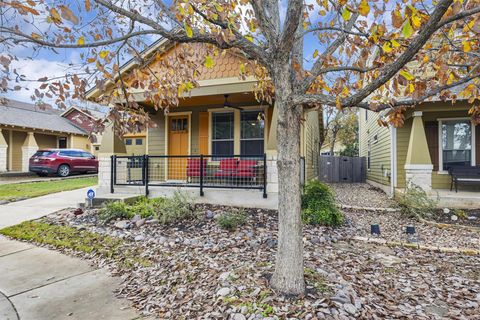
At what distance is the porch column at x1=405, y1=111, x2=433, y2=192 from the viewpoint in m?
8.23

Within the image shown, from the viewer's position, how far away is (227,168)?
7.77 m

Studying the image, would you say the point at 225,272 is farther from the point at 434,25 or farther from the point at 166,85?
the point at 434,25

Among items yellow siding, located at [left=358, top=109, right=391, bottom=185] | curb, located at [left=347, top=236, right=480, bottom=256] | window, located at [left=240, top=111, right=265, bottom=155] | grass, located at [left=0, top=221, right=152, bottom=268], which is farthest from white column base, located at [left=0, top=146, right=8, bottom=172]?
yellow siding, located at [left=358, top=109, right=391, bottom=185]

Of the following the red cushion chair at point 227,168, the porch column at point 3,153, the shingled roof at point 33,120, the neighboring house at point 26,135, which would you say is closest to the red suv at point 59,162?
the neighboring house at point 26,135

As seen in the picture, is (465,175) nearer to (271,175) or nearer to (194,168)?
(271,175)

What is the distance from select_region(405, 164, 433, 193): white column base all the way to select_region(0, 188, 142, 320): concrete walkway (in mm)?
8056

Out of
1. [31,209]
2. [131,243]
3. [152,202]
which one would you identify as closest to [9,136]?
[31,209]

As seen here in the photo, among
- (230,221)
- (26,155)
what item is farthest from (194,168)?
(26,155)

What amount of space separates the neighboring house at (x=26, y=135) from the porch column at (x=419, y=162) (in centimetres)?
1669

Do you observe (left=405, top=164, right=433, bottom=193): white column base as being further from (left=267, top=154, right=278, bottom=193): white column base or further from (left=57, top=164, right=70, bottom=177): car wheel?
(left=57, top=164, right=70, bottom=177): car wheel

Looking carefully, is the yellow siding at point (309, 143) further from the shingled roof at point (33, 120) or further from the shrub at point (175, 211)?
the shingled roof at point (33, 120)

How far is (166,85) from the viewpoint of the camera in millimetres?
4121

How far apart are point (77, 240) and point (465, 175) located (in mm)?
10535

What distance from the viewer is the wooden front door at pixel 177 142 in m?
9.77
